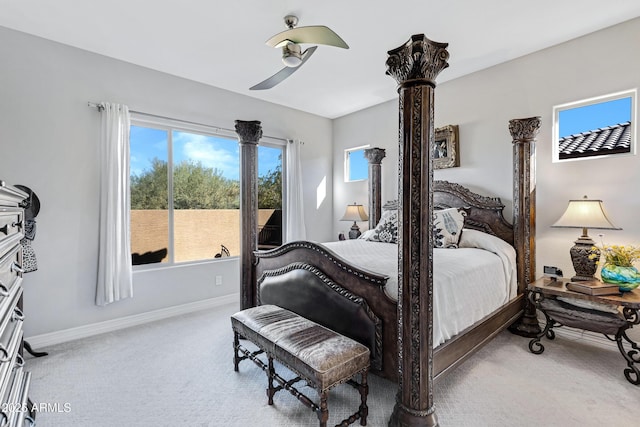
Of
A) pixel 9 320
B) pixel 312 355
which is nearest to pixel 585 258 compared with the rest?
pixel 312 355

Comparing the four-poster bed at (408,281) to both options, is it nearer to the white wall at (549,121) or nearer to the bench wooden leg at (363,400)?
the bench wooden leg at (363,400)

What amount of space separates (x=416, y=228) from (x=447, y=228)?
1.77 m

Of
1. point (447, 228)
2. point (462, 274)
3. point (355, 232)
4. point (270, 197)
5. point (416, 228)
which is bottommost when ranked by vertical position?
point (462, 274)

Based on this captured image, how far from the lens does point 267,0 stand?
7.57ft

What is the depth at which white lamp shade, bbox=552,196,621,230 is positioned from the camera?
2406 millimetres

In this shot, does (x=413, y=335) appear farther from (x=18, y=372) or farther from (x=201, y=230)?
(x=201, y=230)

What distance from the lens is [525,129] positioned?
290 centimetres

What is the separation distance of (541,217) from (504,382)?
176cm

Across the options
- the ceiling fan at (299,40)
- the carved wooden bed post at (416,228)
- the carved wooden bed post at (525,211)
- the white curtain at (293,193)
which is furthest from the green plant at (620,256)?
the white curtain at (293,193)

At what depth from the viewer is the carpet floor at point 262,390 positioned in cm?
182

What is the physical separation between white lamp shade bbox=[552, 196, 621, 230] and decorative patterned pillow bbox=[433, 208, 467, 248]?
85 cm

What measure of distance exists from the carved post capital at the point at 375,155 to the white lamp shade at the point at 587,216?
234cm

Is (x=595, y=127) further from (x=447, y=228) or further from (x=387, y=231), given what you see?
(x=387, y=231)

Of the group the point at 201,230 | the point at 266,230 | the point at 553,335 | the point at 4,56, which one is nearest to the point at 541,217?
the point at 553,335
